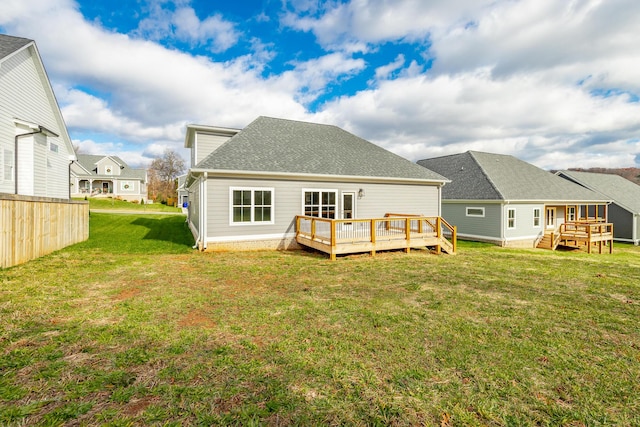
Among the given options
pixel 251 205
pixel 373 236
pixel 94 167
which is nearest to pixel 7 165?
pixel 251 205

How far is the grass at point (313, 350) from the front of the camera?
2.56 m

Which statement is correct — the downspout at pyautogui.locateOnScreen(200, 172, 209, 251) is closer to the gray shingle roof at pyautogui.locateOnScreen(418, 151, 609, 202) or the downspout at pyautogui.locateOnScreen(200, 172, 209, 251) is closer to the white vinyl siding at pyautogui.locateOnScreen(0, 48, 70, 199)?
the white vinyl siding at pyautogui.locateOnScreen(0, 48, 70, 199)

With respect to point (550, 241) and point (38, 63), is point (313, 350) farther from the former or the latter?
point (550, 241)

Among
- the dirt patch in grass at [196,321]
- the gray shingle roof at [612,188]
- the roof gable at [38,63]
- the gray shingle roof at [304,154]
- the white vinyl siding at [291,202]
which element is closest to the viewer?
the dirt patch in grass at [196,321]

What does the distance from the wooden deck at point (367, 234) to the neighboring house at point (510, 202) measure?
790 centimetres

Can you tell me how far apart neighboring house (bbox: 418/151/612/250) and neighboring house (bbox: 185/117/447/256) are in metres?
5.49

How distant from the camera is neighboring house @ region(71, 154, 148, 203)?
39.9 metres

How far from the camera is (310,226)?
11.5m

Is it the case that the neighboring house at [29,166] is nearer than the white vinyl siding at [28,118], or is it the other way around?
the neighboring house at [29,166]

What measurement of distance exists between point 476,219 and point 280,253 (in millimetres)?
14420

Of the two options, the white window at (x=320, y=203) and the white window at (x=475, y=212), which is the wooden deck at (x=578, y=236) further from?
the white window at (x=320, y=203)

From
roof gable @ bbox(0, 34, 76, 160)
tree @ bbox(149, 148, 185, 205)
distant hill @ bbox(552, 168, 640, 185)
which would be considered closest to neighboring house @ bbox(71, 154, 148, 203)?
tree @ bbox(149, 148, 185, 205)

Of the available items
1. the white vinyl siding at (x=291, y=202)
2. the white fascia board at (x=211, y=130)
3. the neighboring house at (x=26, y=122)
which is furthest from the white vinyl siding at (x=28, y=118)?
the white vinyl siding at (x=291, y=202)

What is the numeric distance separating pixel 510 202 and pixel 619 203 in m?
15.1
